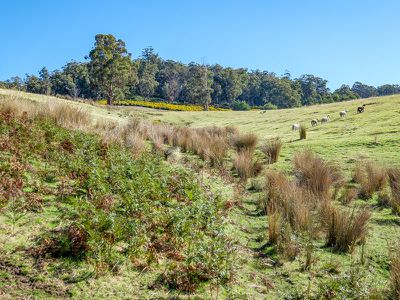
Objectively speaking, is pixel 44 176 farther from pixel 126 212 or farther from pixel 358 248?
pixel 358 248

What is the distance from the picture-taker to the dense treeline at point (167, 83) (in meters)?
57.7

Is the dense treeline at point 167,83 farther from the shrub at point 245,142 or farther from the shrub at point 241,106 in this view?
the shrub at point 245,142

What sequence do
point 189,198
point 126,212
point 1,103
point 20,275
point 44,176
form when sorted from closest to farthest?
point 20,275 → point 126,212 → point 44,176 → point 189,198 → point 1,103

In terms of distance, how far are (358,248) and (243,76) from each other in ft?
355

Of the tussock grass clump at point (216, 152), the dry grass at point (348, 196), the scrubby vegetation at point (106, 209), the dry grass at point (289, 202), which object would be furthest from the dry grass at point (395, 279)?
the tussock grass clump at point (216, 152)

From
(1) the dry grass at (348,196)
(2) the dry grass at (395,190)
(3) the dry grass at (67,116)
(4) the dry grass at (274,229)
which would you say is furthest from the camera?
(3) the dry grass at (67,116)

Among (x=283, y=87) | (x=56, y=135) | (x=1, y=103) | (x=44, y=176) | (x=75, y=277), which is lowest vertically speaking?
(x=75, y=277)

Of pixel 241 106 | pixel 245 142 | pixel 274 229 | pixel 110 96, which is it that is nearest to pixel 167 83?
pixel 241 106

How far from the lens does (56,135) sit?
925cm

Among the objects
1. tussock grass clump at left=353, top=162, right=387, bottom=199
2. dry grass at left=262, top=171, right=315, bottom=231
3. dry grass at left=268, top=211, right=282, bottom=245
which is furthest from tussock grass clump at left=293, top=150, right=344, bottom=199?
dry grass at left=268, top=211, right=282, bottom=245

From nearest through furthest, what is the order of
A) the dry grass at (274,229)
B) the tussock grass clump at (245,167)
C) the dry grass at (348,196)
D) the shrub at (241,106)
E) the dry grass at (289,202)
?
the dry grass at (274,229) < the dry grass at (289,202) < the dry grass at (348,196) < the tussock grass clump at (245,167) < the shrub at (241,106)

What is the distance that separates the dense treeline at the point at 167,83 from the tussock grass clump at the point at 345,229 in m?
53.6

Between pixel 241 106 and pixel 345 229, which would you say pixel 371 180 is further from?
pixel 241 106

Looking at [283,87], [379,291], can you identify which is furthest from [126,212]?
[283,87]
